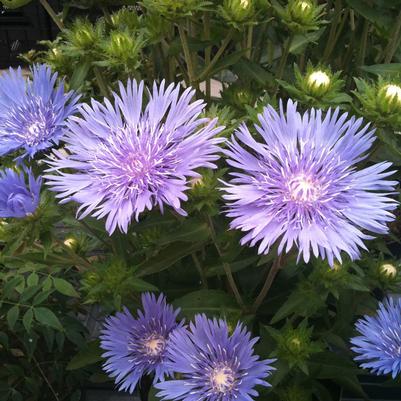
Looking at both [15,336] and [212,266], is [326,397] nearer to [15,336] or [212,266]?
[212,266]

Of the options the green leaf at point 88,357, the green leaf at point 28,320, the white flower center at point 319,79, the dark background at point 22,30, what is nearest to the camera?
the white flower center at point 319,79

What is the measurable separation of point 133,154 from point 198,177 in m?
0.10

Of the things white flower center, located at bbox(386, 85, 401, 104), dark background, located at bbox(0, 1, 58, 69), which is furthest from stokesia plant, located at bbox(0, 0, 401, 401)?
dark background, located at bbox(0, 1, 58, 69)

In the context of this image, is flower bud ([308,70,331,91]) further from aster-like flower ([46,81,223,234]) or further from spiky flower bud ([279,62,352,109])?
aster-like flower ([46,81,223,234])

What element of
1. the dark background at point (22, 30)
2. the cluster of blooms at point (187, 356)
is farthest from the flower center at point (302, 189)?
the dark background at point (22, 30)

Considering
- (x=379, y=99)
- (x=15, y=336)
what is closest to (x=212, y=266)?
(x=379, y=99)

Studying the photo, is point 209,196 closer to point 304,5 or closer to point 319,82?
point 319,82

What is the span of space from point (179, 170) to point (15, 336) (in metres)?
0.67

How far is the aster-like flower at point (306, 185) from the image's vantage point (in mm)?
696

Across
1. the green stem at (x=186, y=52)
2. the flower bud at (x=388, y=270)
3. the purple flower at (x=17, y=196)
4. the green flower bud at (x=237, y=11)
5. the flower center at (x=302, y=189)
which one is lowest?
the purple flower at (x=17, y=196)

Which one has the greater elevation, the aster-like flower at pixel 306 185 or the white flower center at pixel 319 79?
the white flower center at pixel 319 79

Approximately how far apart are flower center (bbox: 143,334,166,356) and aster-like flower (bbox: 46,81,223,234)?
25 centimetres

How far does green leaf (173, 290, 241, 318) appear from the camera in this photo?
37.2 inches

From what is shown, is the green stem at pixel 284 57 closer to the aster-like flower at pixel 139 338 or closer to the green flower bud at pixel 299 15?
the green flower bud at pixel 299 15
